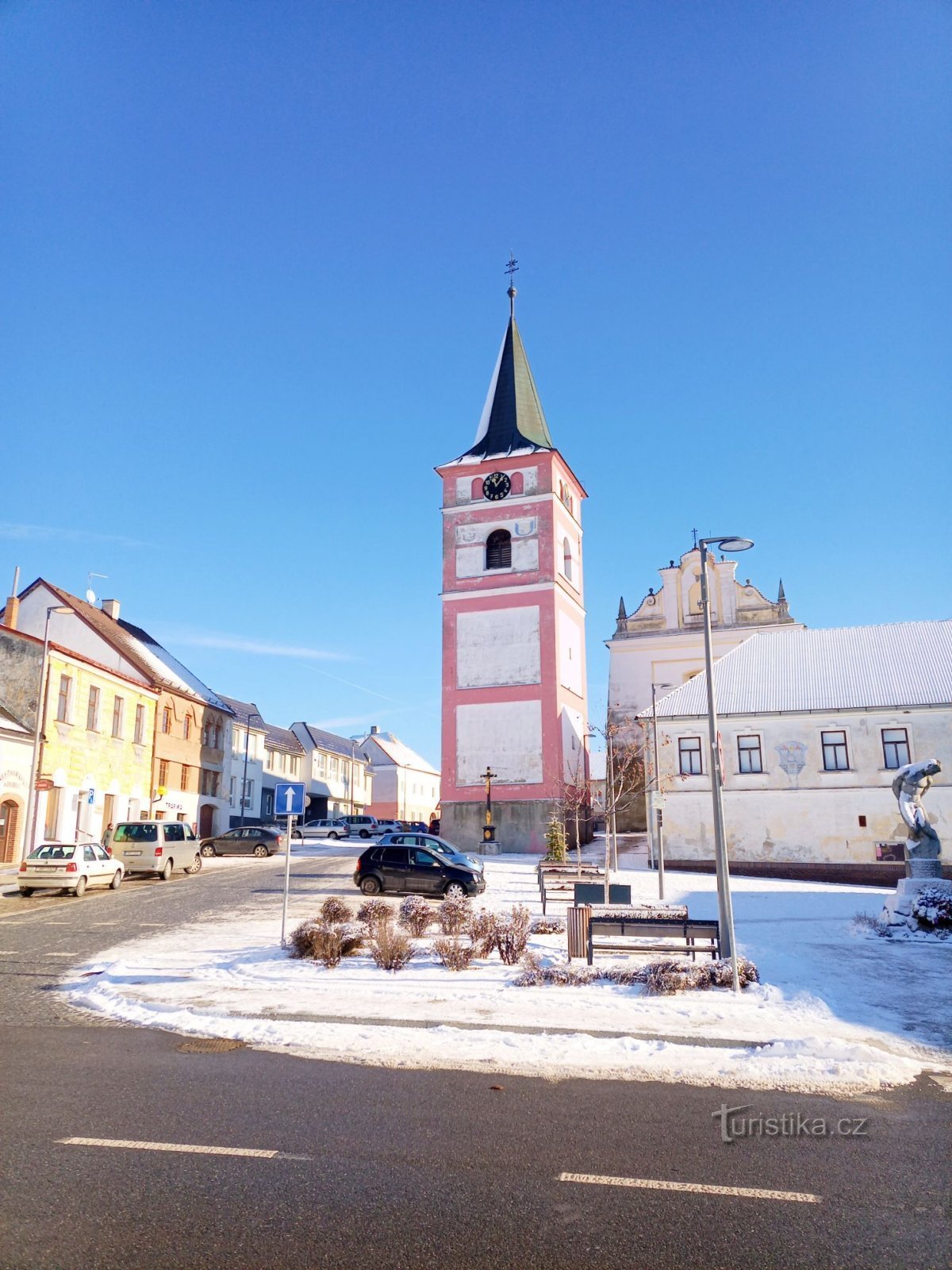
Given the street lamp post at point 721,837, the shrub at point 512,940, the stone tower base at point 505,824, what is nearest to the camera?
the street lamp post at point 721,837

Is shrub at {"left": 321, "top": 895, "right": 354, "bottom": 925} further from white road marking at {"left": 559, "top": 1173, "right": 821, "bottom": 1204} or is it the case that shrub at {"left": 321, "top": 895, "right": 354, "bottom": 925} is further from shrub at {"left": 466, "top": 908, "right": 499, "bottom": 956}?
white road marking at {"left": 559, "top": 1173, "right": 821, "bottom": 1204}

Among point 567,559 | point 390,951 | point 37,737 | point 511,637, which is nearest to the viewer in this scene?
point 390,951

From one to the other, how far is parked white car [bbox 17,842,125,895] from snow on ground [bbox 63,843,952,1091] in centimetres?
851

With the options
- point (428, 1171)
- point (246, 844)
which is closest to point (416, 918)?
point (428, 1171)

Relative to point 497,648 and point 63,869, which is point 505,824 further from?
point 63,869

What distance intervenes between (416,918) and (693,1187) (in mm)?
11438

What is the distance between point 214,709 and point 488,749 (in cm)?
1662

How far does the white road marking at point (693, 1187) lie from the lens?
543 centimetres

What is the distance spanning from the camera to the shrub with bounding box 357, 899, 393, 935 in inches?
581

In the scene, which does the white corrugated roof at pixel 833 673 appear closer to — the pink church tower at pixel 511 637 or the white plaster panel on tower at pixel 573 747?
the white plaster panel on tower at pixel 573 747

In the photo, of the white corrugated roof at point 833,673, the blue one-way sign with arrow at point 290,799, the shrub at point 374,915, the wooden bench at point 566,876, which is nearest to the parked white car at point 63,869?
the blue one-way sign with arrow at point 290,799

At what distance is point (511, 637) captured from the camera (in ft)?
159

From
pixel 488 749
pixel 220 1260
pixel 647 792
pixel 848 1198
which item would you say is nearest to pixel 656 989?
pixel 848 1198

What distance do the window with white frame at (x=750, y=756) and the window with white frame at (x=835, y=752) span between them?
2.34 meters
